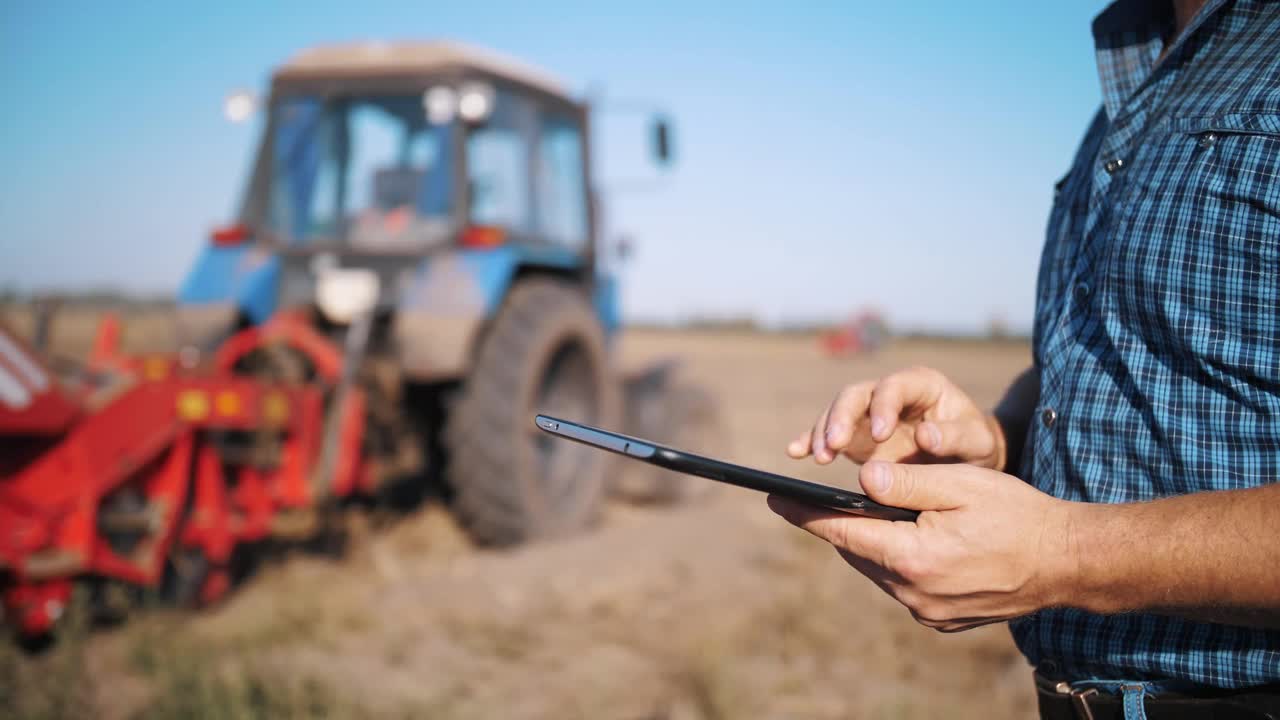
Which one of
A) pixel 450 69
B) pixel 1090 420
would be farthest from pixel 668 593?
pixel 1090 420

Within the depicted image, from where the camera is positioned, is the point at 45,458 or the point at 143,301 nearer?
the point at 45,458

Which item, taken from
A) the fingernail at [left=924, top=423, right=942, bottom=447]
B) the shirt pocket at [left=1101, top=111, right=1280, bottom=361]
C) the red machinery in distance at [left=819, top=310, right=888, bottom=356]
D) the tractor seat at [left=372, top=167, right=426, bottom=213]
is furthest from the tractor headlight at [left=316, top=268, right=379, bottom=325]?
the red machinery in distance at [left=819, top=310, right=888, bottom=356]

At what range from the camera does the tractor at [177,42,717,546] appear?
14.4ft

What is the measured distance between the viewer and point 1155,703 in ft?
3.53

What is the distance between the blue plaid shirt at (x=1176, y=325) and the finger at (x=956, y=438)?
0.29 feet

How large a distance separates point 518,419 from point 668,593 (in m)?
1.04

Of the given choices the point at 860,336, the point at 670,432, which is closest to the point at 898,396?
the point at 670,432

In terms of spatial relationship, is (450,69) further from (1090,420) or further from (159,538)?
(1090,420)

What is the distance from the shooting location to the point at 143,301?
28547 millimetres

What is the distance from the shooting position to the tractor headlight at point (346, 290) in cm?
468

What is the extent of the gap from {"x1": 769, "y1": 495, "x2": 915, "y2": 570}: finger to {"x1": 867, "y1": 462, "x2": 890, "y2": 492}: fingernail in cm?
4

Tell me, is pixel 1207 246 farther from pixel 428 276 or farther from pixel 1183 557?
pixel 428 276

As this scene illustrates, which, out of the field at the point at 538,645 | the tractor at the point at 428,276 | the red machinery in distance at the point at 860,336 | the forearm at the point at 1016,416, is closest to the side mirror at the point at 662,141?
the tractor at the point at 428,276

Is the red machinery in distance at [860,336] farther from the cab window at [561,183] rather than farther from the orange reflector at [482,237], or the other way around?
the orange reflector at [482,237]
